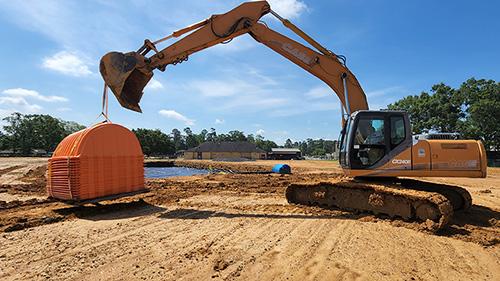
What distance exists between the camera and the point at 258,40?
991 centimetres

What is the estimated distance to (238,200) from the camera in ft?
36.7

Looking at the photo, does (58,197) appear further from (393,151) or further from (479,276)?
(479,276)

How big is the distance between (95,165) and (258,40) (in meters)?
6.01

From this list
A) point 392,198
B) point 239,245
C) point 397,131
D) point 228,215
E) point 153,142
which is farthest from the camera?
point 153,142

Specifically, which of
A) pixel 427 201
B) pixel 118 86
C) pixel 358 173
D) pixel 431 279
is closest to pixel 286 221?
pixel 358 173

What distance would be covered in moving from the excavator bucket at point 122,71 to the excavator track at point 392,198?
566cm

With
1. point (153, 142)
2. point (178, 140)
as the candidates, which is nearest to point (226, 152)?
point (153, 142)

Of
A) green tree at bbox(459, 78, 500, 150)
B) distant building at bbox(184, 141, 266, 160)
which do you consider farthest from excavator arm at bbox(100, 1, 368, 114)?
distant building at bbox(184, 141, 266, 160)

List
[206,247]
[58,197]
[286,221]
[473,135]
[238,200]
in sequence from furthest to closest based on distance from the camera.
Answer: [473,135] < [238,200] < [58,197] < [286,221] < [206,247]

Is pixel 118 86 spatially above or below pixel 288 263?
above

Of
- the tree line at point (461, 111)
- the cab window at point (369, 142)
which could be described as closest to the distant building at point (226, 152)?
the tree line at point (461, 111)

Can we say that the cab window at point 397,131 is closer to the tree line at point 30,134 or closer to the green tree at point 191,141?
the tree line at point 30,134

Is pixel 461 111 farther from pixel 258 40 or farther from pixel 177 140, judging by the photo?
pixel 177 140

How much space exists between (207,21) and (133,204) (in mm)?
6114
